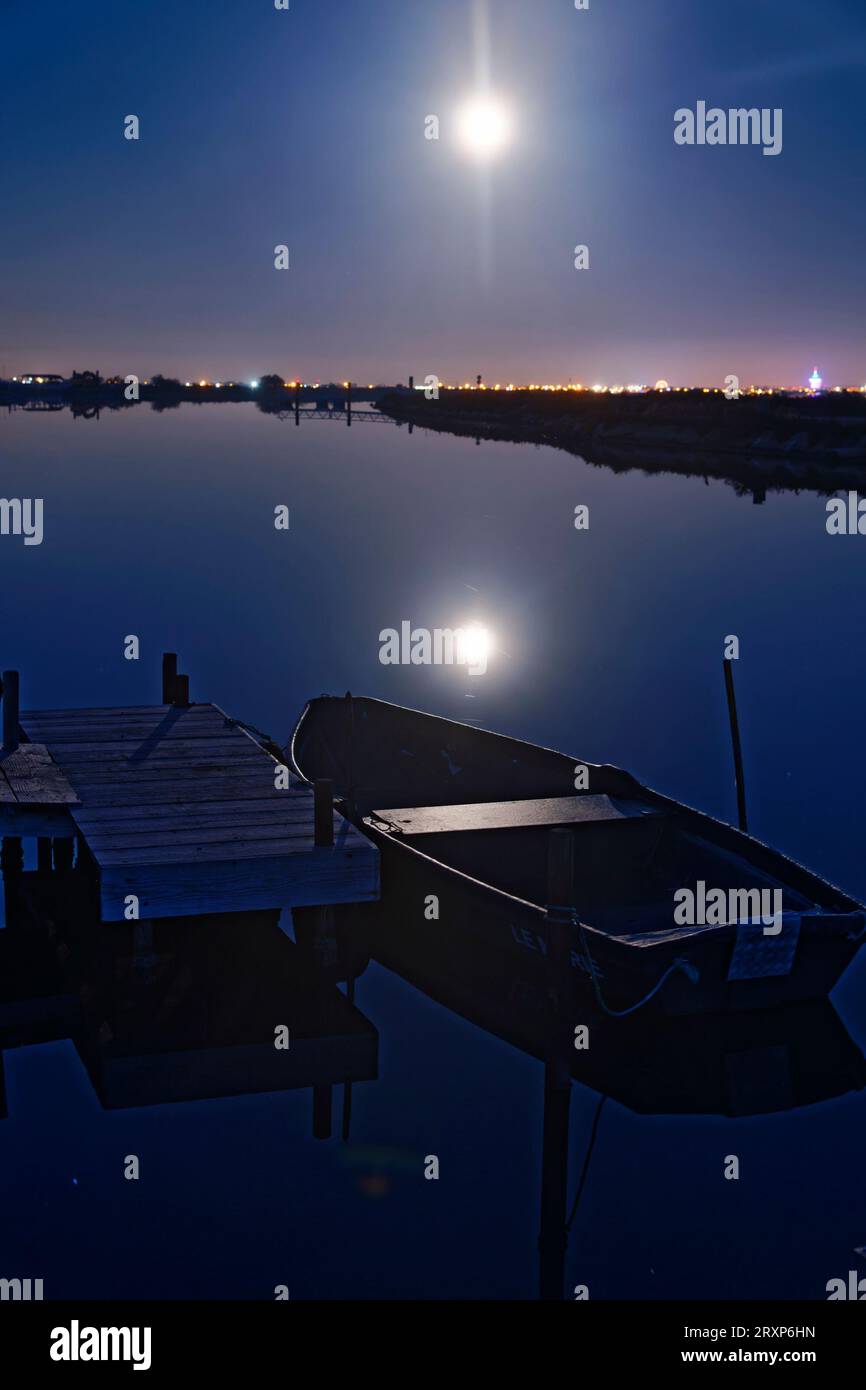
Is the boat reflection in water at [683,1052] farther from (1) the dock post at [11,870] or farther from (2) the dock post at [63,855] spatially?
(1) the dock post at [11,870]

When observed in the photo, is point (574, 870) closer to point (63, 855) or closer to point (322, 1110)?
point (322, 1110)

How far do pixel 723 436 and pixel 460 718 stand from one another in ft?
271

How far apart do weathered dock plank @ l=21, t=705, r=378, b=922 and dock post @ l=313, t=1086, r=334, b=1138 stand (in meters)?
1.80

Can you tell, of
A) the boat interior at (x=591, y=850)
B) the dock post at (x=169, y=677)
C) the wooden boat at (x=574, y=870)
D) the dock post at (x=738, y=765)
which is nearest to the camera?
the wooden boat at (x=574, y=870)

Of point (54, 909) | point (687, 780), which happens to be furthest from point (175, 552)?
point (54, 909)

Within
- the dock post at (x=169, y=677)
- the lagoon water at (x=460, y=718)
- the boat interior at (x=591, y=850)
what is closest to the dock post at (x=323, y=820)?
the lagoon water at (x=460, y=718)

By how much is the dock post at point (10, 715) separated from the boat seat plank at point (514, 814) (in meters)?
4.34

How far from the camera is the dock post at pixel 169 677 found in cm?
2291

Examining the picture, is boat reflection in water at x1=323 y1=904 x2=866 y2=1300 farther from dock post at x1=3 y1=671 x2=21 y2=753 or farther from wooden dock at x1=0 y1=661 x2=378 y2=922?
dock post at x1=3 y1=671 x2=21 y2=753

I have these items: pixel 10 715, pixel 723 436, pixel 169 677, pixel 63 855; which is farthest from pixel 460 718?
pixel 723 436

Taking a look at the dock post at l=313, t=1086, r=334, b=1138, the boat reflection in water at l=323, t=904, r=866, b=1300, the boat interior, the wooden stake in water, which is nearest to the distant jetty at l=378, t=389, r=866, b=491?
the boat interior

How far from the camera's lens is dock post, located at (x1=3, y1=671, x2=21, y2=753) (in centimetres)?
1875

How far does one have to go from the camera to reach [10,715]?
746 inches
